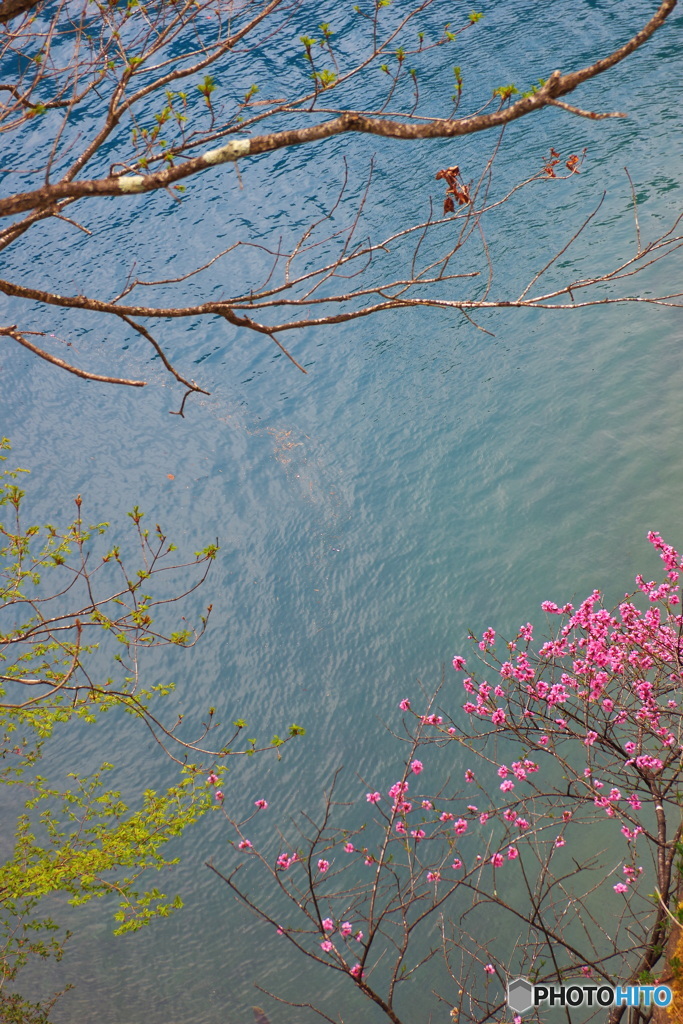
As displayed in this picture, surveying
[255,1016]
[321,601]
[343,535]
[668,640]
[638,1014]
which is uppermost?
[343,535]

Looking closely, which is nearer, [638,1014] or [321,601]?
[638,1014]

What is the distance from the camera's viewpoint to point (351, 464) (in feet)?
28.8

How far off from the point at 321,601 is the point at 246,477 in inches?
84.4

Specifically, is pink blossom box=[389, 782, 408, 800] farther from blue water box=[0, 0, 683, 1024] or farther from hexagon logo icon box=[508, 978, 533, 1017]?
blue water box=[0, 0, 683, 1024]

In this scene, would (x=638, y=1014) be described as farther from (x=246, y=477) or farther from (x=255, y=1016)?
(x=246, y=477)

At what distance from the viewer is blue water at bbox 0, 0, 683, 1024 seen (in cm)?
645

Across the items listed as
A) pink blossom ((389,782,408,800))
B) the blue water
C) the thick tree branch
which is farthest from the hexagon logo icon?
the thick tree branch

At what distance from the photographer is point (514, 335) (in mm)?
9156

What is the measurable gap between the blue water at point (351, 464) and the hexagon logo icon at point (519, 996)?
74.1 inches

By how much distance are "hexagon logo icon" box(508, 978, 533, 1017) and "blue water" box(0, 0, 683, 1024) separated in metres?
1.88

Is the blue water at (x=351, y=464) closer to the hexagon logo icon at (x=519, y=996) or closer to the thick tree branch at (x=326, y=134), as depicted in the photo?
the hexagon logo icon at (x=519, y=996)

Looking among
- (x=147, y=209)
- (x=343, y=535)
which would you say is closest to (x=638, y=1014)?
(x=343, y=535)

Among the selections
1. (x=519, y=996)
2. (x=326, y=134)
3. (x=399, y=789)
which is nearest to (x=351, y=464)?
(x=399, y=789)

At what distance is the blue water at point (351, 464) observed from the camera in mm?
6445
